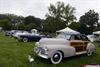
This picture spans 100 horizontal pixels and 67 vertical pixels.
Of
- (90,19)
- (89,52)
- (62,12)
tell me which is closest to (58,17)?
(62,12)

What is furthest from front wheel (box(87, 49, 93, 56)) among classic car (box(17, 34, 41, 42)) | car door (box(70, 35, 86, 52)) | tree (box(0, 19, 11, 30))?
tree (box(0, 19, 11, 30))

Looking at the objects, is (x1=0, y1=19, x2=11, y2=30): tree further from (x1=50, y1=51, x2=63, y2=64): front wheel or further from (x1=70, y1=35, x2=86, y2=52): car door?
(x1=50, y1=51, x2=63, y2=64): front wheel

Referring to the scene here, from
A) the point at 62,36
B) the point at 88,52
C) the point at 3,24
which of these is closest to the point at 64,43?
the point at 62,36

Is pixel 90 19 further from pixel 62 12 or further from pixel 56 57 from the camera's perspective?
pixel 56 57

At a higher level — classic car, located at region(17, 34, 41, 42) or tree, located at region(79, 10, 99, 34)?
tree, located at region(79, 10, 99, 34)

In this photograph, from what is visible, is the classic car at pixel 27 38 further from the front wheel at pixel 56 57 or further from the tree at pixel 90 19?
the tree at pixel 90 19

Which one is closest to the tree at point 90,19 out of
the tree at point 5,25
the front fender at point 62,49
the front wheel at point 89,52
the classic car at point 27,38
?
the tree at point 5,25

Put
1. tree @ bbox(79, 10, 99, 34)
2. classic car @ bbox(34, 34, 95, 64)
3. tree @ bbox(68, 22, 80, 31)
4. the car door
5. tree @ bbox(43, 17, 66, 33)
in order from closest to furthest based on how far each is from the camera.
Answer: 1. classic car @ bbox(34, 34, 95, 64)
2. the car door
3. tree @ bbox(68, 22, 80, 31)
4. tree @ bbox(43, 17, 66, 33)
5. tree @ bbox(79, 10, 99, 34)

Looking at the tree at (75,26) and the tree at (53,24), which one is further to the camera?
the tree at (53,24)

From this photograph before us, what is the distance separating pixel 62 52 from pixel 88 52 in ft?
9.20

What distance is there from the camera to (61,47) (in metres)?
9.71

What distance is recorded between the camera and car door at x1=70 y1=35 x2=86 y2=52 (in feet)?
35.1

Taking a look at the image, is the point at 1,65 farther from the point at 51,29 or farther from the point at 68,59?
the point at 51,29

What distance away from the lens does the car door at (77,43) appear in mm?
10689
